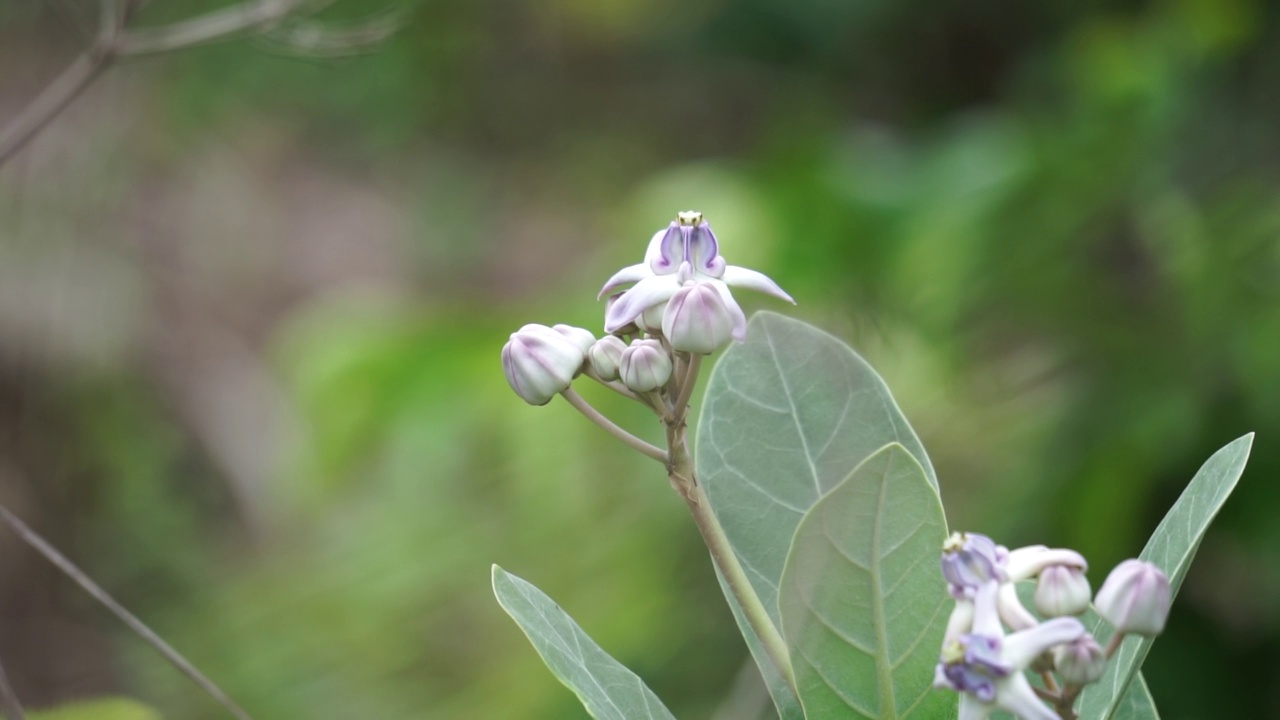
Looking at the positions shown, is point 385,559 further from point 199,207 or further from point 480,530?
point 199,207

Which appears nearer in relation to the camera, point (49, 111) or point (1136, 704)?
point (1136, 704)

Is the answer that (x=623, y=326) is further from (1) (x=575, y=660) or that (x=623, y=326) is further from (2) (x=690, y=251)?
(1) (x=575, y=660)

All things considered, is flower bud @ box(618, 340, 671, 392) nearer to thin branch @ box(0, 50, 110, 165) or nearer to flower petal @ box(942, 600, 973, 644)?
flower petal @ box(942, 600, 973, 644)

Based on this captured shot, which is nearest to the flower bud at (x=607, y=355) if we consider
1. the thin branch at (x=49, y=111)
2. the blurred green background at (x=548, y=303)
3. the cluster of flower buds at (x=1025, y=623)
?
the cluster of flower buds at (x=1025, y=623)

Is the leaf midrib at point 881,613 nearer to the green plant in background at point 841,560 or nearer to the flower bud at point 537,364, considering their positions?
the green plant in background at point 841,560

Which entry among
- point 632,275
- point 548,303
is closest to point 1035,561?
point 632,275

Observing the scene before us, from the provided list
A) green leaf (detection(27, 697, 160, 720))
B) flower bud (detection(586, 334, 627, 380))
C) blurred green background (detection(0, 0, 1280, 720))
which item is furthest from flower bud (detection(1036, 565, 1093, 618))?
blurred green background (detection(0, 0, 1280, 720))
